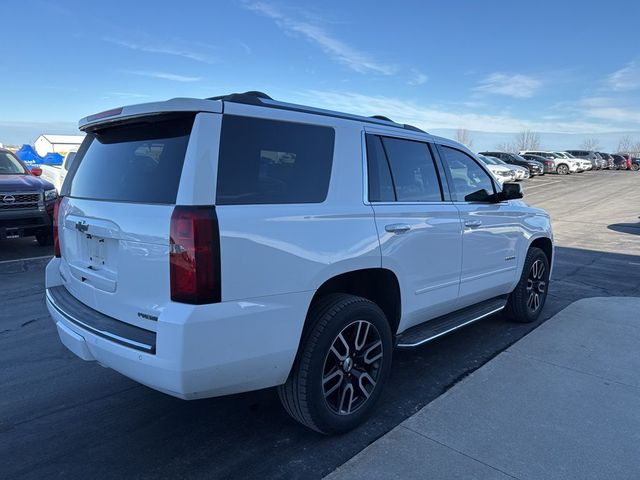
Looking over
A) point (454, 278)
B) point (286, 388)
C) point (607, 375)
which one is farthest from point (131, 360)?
point (607, 375)

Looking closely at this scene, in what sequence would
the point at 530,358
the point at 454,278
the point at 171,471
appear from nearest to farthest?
the point at 171,471
the point at 454,278
the point at 530,358

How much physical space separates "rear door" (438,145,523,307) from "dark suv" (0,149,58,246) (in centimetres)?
714

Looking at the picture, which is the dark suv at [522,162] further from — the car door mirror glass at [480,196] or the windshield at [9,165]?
the car door mirror glass at [480,196]

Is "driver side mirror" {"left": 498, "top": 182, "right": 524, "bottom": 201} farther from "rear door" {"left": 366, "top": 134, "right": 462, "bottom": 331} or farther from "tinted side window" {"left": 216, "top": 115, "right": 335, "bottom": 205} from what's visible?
"tinted side window" {"left": 216, "top": 115, "right": 335, "bottom": 205}

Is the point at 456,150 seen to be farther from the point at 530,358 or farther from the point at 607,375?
the point at 607,375

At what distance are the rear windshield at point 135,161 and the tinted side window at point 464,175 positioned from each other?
2395 mm

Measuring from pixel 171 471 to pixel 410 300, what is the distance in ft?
6.11

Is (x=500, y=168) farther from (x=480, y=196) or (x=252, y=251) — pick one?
(x=252, y=251)

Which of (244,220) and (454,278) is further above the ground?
(244,220)

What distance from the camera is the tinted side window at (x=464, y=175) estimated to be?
407 cm

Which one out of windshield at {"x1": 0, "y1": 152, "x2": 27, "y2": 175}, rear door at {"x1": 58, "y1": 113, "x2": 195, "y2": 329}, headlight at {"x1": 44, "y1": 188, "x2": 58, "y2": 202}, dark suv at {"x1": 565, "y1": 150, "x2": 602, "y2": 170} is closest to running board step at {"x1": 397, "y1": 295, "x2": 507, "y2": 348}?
rear door at {"x1": 58, "y1": 113, "x2": 195, "y2": 329}

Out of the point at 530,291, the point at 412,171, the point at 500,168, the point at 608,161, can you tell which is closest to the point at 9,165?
the point at 412,171

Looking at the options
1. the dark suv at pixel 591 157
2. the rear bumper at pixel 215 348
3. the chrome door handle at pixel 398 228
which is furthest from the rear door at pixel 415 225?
the dark suv at pixel 591 157

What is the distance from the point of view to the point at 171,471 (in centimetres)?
262
